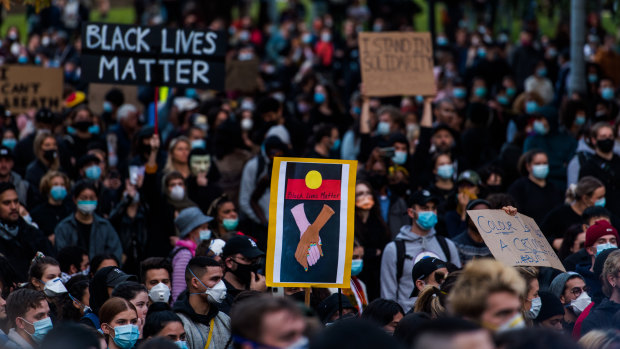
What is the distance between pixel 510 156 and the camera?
41.5 feet

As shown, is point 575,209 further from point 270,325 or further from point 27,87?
point 27,87

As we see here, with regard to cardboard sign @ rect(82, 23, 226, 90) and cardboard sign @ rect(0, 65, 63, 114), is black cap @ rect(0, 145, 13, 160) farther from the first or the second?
cardboard sign @ rect(0, 65, 63, 114)

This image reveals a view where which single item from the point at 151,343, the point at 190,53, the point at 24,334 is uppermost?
the point at 190,53

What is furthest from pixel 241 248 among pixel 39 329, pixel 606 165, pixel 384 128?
pixel 384 128

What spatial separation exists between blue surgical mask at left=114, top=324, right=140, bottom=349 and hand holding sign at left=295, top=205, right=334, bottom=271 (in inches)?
47.8

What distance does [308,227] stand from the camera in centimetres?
736

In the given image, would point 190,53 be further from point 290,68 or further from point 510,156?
point 290,68

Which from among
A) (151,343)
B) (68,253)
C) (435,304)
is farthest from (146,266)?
(151,343)

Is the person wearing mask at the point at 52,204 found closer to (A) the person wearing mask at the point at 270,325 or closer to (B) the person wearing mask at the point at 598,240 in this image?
(B) the person wearing mask at the point at 598,240

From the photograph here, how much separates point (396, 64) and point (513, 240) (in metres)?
5.64

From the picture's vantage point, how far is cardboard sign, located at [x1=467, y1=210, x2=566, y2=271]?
304 inches

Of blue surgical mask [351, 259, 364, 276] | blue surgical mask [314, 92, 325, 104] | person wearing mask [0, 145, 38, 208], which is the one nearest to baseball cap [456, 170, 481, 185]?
blue surgical mask [351, 259, 364, 276]

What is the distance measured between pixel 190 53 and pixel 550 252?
5.28m

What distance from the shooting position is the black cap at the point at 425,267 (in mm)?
8258
